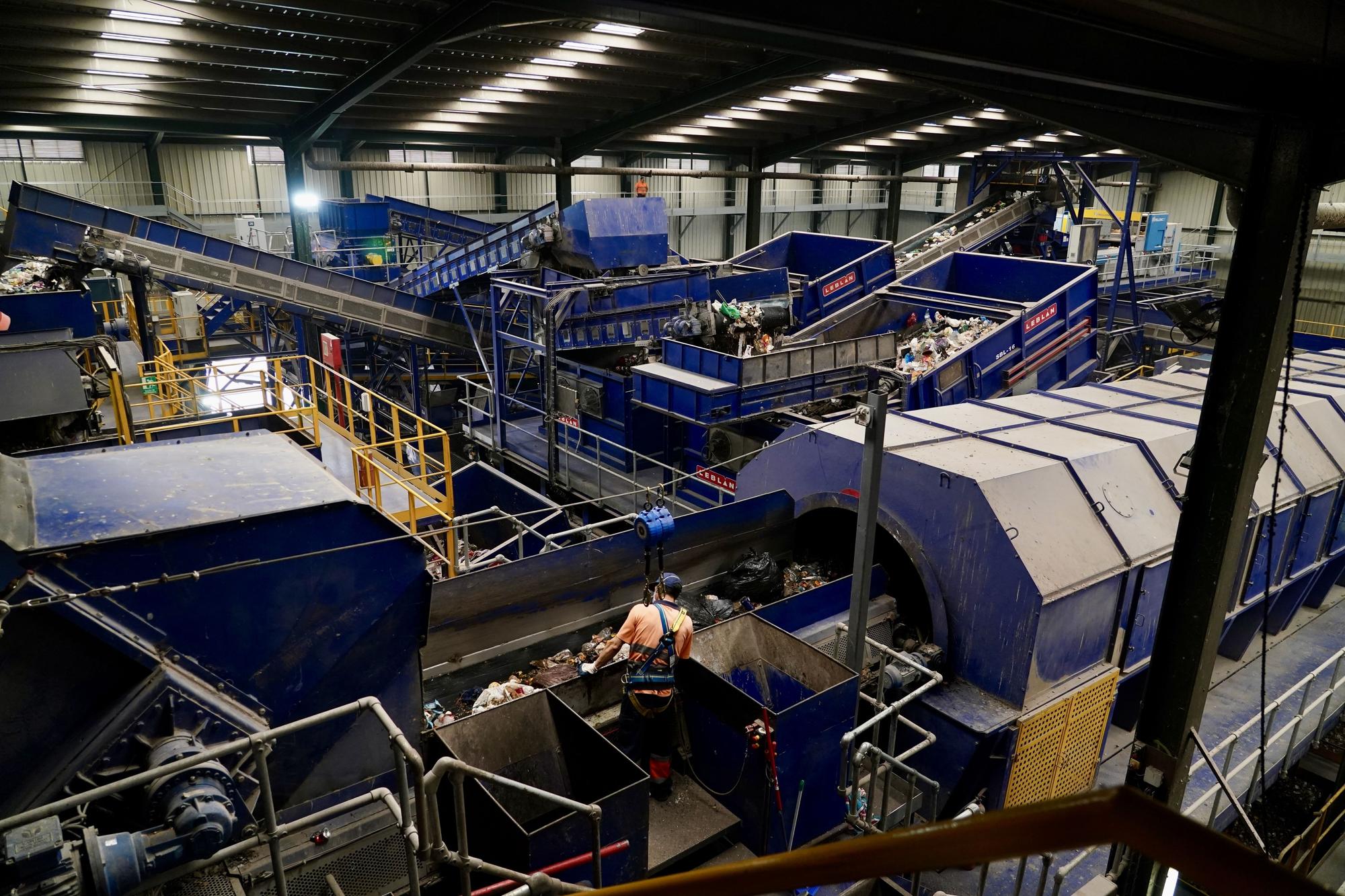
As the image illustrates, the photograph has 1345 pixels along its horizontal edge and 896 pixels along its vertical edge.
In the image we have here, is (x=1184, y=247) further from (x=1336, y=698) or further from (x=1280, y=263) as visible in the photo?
(x=1280, y=263)

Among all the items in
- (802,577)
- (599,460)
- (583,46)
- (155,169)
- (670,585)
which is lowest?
(599,460)

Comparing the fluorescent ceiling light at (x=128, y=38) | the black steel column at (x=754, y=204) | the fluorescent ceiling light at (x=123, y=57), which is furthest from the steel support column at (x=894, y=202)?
the fluorescent ceiling light at (x=128, y=38)

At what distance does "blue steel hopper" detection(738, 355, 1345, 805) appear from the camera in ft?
18.0

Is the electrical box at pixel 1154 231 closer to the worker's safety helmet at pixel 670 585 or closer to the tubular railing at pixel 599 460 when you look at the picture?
the tubular railing at pixel 599 460

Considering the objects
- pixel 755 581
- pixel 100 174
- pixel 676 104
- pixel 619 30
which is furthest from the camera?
pixel 100 174

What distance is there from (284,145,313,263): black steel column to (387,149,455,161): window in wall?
756 centimetres

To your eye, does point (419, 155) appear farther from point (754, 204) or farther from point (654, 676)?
point (654, 676)

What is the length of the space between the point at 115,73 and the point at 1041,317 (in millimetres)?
15102

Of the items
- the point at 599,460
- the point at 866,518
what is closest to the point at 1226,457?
the point at 866,518

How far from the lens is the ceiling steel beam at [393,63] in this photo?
11.4m

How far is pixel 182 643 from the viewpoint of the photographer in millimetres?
3512

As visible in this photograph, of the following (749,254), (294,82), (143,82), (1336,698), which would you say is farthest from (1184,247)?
(143,82)

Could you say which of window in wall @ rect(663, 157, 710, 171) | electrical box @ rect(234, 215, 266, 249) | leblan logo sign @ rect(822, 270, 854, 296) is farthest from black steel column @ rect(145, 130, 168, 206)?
leblan logo sign @ rect(822, 270, 854, 296)

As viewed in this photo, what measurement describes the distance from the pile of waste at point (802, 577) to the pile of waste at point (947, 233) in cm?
1052
